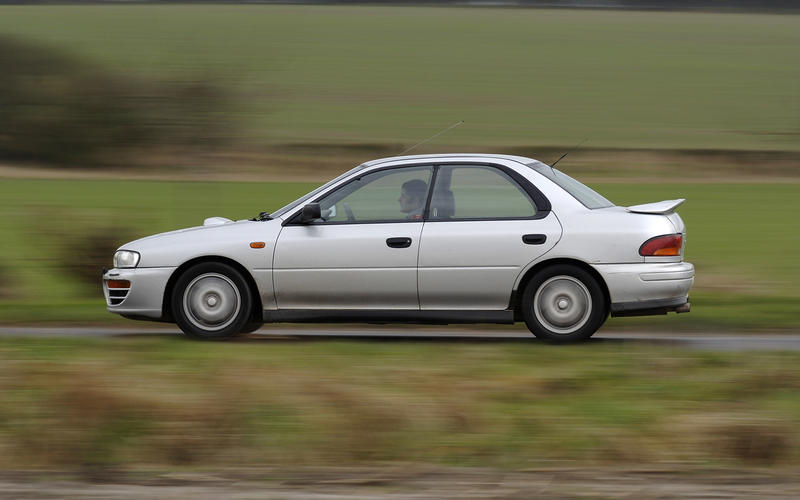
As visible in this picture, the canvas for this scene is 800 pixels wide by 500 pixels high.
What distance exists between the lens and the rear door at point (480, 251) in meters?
8.72

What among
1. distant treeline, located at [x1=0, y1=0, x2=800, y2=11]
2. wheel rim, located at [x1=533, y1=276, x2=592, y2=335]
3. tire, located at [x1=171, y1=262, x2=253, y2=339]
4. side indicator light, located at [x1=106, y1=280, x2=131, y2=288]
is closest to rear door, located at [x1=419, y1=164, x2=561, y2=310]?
wheel rim, located at [x1=533, y1=276, x2=592, y2=335]

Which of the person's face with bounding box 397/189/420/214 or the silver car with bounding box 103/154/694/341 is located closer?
the silver car with bounding box 103/154/694/341

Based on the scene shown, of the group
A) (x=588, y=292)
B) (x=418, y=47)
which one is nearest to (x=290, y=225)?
(x=588, y=292)

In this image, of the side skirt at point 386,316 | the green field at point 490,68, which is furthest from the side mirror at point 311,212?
the green field at point 490,68

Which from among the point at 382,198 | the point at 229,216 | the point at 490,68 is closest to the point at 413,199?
→ the point at 382,198

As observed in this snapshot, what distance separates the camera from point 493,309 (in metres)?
8.80

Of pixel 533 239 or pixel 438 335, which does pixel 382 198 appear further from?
pixel 438 335

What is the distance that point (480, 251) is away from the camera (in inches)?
344

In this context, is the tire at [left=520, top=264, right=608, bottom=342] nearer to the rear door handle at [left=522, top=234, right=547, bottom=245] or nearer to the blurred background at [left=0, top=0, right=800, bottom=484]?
the rear door handle at [left=522, top=234, right=547, bottom=245]

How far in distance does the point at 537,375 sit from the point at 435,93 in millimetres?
30318

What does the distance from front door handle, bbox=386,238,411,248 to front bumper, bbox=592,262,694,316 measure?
1.43 m

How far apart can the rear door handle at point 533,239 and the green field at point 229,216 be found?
223cm

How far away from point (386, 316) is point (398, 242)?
1.94 feet

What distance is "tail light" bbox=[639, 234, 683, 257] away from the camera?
8.62 meters
